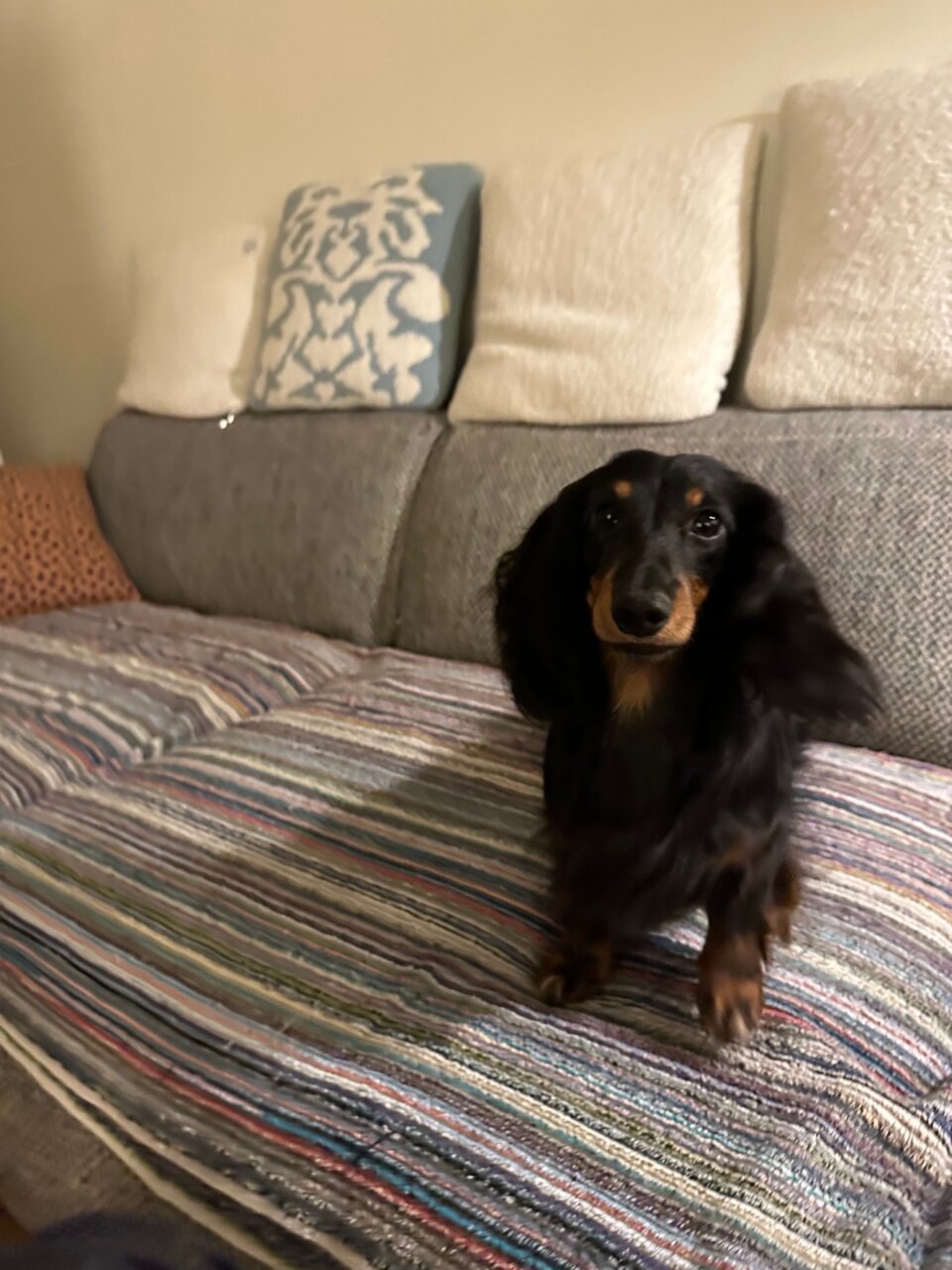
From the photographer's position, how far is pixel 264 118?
2.12 meters

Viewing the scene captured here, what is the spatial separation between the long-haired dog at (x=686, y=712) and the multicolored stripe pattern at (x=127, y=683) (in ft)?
2.55

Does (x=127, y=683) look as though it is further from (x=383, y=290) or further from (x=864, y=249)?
(x=864, y=249)

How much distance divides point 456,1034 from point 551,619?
45 cm

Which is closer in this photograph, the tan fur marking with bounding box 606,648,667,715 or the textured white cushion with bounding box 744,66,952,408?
the tan fur marking with bounding box 606,648,667,715

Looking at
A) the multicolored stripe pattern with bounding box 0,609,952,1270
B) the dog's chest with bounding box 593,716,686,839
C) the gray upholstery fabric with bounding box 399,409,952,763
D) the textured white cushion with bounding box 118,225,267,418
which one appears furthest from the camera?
the textured white cushion with bounding box 118,225,267,418

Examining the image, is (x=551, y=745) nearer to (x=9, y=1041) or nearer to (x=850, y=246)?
(x=9, y=1041)

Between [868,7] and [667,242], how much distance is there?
1.40ft

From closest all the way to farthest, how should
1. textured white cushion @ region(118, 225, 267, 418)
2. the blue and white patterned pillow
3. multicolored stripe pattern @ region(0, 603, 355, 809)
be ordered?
1. multicolored stripe pattern @ region(0, 603, 355, 809)
2. the blue and white patterned pillow
3. textured white cushion @ region(118, 225, 267, 418)

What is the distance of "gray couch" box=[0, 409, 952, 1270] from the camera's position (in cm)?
71

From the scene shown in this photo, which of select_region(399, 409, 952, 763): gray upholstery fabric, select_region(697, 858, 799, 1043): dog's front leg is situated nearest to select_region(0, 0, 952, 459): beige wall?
select_region(399, 409, 952, 763): gray upholstery fabric

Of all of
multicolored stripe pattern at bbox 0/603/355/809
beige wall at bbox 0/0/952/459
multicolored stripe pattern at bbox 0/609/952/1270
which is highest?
beige wall at bbox 0/0/952/459

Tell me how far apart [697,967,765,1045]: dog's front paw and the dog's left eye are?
437 mm

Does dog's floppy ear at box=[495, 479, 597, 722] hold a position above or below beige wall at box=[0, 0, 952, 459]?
below

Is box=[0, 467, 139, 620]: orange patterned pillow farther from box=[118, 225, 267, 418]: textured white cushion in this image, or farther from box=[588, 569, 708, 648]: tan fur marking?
box=[588, 569, 708, 648]: tan fur marking
